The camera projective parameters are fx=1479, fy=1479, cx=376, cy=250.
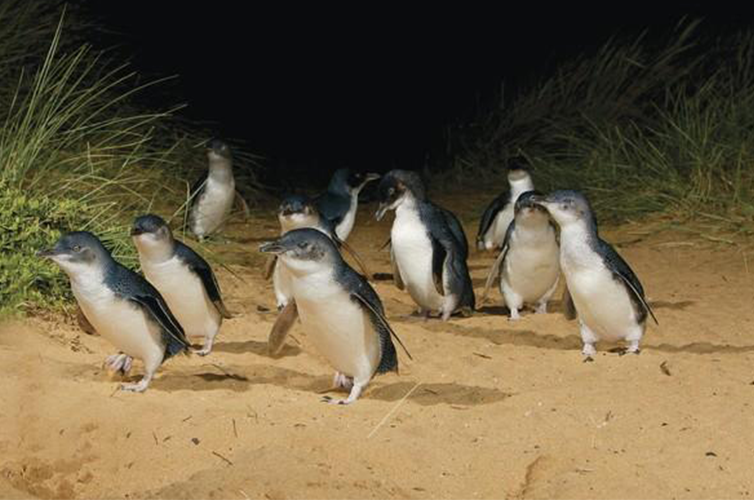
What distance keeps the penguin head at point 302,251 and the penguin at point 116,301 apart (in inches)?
21.0

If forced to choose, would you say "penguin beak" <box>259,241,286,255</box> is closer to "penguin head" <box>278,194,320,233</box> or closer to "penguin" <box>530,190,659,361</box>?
"penguin" <box>530,190,659,361</box>

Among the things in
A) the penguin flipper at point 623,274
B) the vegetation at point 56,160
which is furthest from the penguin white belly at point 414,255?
the vegetation at point 56,160

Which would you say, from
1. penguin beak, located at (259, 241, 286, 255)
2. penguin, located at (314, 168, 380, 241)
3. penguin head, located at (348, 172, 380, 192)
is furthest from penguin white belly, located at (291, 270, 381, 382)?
penguin head, located at (348, 172, 380, 192)

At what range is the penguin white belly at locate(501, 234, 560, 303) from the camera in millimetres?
7191

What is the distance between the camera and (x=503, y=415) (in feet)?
17.8

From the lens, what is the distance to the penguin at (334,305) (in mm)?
5371

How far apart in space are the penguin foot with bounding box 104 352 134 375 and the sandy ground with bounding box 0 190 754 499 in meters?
0.05

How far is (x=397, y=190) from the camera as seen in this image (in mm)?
7273

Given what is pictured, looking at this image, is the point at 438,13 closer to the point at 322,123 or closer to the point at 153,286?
the point at 322,123

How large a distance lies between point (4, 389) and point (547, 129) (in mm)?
6716

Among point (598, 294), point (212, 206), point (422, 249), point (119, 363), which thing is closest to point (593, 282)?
point (598, 294)

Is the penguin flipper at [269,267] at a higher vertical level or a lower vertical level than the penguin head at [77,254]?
lower

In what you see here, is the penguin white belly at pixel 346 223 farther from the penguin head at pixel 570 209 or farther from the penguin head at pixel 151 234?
the penguin head at pixel 151 234

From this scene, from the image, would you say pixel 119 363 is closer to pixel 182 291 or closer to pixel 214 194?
pixel 182 291
